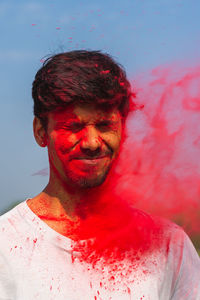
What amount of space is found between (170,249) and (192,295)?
1.08ft

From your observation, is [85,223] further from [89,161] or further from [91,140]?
[91,140]

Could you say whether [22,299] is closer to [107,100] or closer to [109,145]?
[109,145]

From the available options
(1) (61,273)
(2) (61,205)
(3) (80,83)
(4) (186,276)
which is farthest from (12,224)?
(4) (186,276)

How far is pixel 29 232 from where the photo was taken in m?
3.02

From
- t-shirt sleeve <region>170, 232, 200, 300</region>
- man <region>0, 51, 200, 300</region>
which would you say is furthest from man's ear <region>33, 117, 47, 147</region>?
t-shirt sleeve <region>170, 232, 200, 300</region>

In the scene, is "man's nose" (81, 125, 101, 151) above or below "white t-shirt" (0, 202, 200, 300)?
above

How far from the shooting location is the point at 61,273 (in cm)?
288

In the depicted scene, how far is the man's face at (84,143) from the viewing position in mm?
2979

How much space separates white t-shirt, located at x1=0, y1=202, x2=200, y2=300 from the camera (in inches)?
112

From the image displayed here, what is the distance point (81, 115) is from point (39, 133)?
442 millimetres

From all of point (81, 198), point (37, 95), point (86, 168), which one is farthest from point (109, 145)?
point (37, 95)

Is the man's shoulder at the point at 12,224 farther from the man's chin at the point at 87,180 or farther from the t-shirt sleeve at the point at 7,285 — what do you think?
the man's chin at the point at 87,180

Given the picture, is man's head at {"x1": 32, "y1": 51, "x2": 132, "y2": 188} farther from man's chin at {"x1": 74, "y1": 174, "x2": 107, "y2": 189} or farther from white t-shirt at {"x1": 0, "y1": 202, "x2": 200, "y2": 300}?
white t-shirt at {"x1": 0, "y1": 202, "x2": 200, "y2": 300}

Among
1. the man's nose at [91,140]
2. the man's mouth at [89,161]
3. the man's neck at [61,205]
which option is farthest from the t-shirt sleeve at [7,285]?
the man's nose at [91,140]
